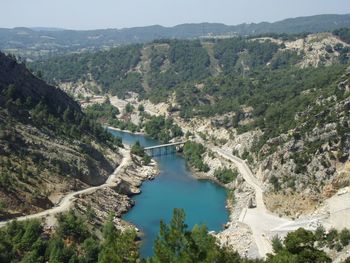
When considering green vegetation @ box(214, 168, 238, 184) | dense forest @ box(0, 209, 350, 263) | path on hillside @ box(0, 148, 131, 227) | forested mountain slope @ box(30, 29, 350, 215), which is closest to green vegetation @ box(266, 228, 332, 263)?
dense forest @ box(0, 209, 350, 263)

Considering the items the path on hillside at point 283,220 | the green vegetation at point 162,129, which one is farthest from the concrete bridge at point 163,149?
the path on hillside at point 283,220

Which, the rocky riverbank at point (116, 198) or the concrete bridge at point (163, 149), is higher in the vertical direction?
the rocky riverbank at point (116, 198)

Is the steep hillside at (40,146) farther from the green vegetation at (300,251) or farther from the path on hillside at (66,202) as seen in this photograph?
the green vegetation at (300,251)

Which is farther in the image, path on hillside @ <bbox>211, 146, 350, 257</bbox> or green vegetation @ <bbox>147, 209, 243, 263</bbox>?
path on hillside @ <bbox>211, 146, 350, 257</bbox>

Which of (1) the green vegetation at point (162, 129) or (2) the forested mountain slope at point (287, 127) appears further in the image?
(1) the green vegetation at point (162, 129)

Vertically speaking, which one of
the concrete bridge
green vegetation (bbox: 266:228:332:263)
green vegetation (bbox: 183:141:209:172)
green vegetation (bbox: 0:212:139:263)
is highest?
green vegetation (bbox: 266:228:332:263)

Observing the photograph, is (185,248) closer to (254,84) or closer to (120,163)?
(120,163)

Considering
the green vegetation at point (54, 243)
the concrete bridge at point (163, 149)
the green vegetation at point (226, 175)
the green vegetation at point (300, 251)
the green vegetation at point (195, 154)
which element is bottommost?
the concrete bridge at point (163, 149)

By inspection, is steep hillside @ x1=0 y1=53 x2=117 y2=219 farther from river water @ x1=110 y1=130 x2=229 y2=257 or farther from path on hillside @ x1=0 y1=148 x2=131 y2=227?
river water @ x1=110 y1=130 x2=229 y2=257
